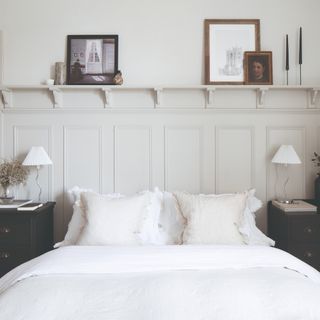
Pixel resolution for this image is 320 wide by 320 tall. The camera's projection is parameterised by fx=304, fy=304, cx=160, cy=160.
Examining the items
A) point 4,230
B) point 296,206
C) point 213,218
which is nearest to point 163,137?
point 213,218

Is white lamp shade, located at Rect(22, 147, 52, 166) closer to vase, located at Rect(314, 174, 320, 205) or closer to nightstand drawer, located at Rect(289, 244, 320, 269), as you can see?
nightstand drawer, located at Rect(289, 244, 320, 269)

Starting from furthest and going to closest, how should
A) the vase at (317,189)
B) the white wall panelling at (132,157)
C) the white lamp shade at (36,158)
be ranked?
1. the white wall panelling at (132,157)
2. the vase at (317,189)
3. the white lamp shade at (36,158)

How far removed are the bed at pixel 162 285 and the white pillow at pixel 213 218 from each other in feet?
0.70

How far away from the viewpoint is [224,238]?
2.13 meters

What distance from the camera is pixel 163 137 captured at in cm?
278

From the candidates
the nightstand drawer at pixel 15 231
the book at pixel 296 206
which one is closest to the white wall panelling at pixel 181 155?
the book at pixel 296 206

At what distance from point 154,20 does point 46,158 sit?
156cm

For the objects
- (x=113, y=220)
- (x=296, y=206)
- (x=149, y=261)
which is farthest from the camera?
(x=296, y=206)

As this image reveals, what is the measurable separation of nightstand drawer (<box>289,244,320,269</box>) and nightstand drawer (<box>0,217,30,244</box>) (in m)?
2.06

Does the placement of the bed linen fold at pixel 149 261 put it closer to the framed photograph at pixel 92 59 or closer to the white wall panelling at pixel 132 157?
the white wall panelling at pixel 132 157

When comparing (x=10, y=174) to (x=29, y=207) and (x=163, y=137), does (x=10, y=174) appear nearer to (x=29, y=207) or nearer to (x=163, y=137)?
(x=29, y=207)

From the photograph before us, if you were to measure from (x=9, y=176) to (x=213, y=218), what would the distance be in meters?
1.70

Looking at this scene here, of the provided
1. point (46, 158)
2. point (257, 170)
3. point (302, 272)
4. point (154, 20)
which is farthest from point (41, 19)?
point (302, 272)

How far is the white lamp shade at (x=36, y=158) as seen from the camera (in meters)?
2.55
